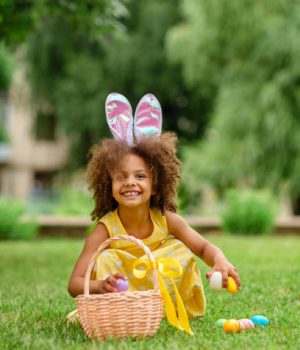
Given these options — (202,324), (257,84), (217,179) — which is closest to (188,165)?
(217,179)

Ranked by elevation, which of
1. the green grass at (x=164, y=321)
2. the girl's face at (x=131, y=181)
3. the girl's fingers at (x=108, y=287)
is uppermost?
the girl's face at (x=131, y=181)

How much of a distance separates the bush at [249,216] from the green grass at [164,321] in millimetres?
4805

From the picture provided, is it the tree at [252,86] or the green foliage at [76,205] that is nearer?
the green foliage at [76,205]

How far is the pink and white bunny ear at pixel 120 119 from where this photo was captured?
3.97 m

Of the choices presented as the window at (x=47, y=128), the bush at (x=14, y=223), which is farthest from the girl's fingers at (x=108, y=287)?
the window at (x=47, y=128)

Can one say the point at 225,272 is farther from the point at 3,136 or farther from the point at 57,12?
the point at 3,136

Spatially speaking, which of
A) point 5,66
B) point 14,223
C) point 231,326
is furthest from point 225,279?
point 5,66

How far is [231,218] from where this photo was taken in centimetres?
1412

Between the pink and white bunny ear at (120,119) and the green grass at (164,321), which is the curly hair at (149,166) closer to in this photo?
the pink and white bunny ear at (120,119)

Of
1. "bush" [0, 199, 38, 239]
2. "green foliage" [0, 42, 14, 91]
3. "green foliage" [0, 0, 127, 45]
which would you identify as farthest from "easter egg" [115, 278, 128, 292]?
"green foliage" [0, 42, 14, 91]

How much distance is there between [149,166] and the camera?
13.1 ft

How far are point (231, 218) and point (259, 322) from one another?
1026cm

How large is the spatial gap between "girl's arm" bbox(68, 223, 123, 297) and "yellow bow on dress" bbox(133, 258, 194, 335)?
0.59ft

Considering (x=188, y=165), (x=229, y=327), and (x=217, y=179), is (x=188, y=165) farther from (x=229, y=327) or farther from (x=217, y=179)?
(x=229, y=327)
